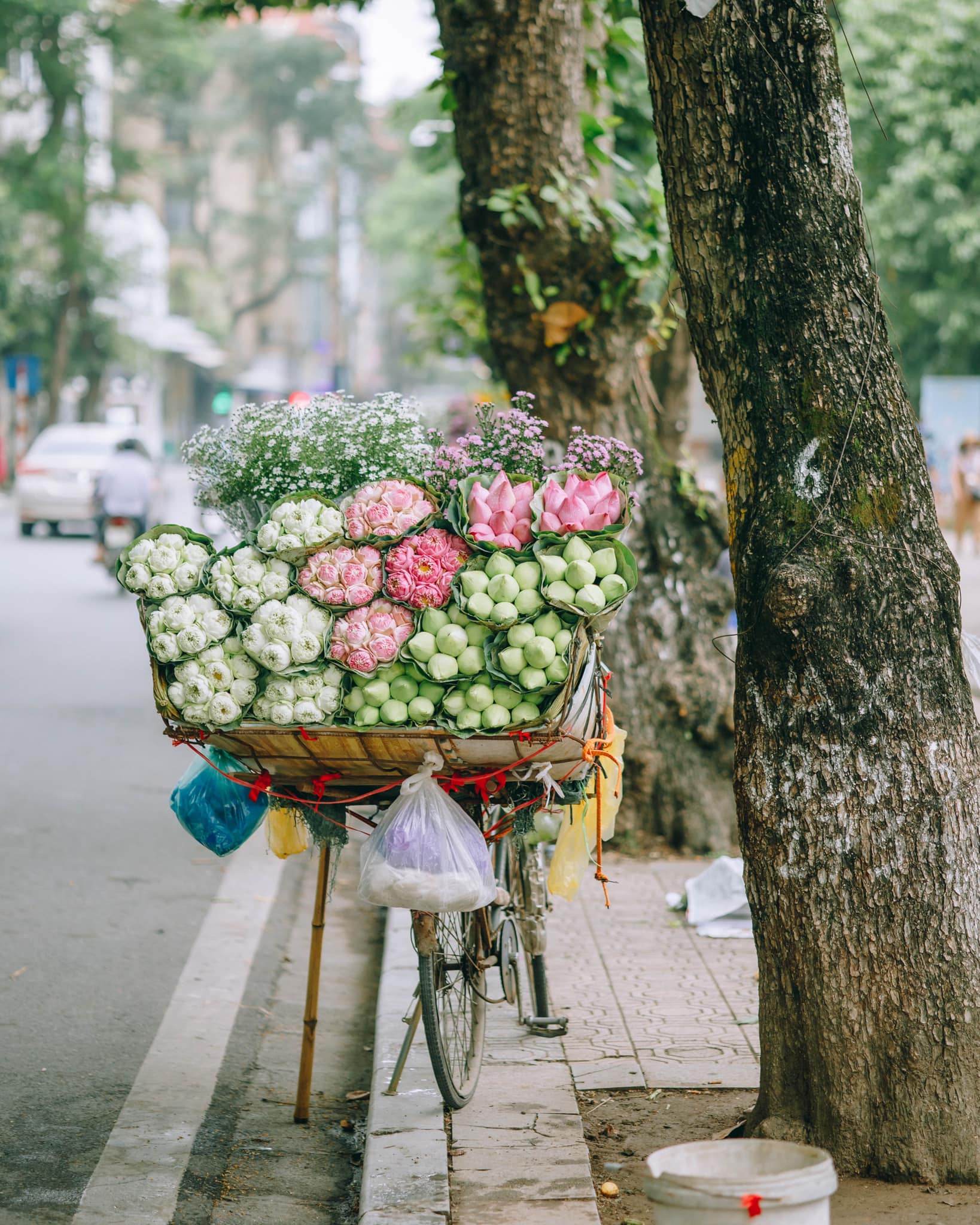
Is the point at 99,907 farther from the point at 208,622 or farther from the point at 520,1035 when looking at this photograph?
the point at 208,622

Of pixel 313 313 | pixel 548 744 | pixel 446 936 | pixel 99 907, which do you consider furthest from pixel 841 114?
pixel 313 313

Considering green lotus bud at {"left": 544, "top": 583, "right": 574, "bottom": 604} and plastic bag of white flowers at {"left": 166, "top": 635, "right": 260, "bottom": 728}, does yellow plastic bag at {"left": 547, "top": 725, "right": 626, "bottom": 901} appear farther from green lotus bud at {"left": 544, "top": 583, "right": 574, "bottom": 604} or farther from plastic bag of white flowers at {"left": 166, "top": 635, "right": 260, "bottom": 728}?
plastic bag of white flowers at {"left": 166, "top": 635, "right": 260, "bottom": 728}

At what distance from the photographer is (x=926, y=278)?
2869 cm

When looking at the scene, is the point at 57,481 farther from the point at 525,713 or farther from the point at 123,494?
the point at 525,713

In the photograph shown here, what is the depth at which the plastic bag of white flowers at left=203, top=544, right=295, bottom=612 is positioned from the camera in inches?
147

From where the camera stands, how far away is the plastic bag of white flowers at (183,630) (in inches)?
146

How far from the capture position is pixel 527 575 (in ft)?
12.1

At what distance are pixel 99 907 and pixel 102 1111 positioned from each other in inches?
85.7

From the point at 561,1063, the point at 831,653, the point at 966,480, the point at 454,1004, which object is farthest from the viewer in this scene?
the point at 966,480

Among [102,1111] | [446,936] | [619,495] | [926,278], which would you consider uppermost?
[926,278]

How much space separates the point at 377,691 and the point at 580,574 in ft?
1.89

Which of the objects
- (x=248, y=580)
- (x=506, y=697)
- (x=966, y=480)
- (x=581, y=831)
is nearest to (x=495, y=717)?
(x=506, y=697)

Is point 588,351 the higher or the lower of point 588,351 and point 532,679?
the higher

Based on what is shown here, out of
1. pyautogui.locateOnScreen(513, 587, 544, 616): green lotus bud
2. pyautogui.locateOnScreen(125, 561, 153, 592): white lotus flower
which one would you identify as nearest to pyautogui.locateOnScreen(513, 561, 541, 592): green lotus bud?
pyautogui.locateOnScreen(513, 587, 544, 616): green lotus bud
